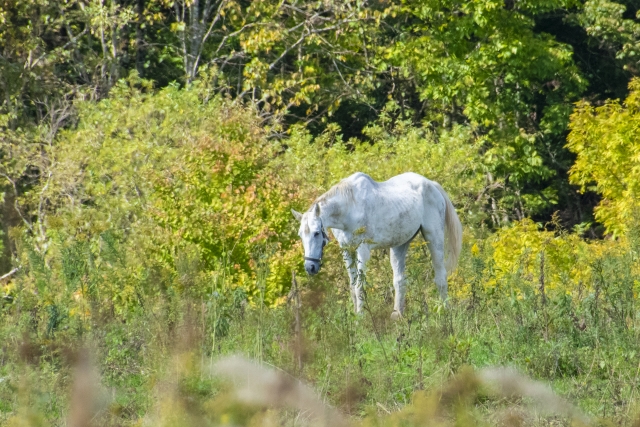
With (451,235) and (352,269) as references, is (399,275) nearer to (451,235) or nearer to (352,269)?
(451,235)

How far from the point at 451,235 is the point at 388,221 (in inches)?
40.6

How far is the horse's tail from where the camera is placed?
1030cm

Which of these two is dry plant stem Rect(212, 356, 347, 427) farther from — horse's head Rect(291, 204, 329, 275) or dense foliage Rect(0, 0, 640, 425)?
horse's head Rect(291, 204, 329, 275)

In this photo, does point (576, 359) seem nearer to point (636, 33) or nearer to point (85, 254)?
point (85, 254)

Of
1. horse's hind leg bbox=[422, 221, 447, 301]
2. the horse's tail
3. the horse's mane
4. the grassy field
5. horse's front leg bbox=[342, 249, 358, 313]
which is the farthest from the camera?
the horse's tail

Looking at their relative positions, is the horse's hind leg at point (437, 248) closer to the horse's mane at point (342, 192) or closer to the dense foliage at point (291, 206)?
the dense foliage at point (291, 206)

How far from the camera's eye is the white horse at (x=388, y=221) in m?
9.08

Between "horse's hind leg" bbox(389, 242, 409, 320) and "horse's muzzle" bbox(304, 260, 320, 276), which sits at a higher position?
"horse's muzzle" bbox(304, 260, 320, 276)

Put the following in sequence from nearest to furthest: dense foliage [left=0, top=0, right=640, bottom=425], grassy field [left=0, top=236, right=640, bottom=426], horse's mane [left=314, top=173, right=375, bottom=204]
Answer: grassy field [left=0, top=236, right=640, bottom=426]
dense foliage [left=0, top=0, right=640, bottom=425]
horse's mane [left=314, top=173, right=375, bottom=204]

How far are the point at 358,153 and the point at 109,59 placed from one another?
18.8 feet

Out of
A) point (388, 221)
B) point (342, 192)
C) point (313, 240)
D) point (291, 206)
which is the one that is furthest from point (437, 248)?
point (291, 206)

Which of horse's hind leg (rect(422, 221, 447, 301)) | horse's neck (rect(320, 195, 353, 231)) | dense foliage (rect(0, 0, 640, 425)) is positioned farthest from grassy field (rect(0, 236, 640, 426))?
horse's hind leg (rect(422, 221, 447, 301))

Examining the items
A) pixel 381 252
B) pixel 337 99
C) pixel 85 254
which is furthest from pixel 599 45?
pixel 85 254

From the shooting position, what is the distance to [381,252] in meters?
12.6
